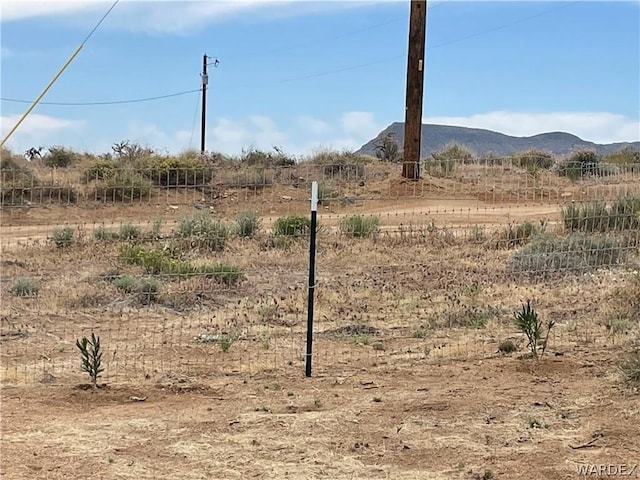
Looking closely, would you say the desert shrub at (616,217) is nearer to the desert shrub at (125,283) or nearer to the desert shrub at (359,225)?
the desert shrub at (359,225)

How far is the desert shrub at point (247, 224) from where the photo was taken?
1652 centimetres

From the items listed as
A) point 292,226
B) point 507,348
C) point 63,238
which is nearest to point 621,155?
point 292,226

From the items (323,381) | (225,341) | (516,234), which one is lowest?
(323,381)

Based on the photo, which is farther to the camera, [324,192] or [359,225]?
[324,192]

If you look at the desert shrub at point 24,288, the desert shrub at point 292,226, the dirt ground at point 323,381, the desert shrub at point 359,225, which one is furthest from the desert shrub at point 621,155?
the desert shrub at point 24,288

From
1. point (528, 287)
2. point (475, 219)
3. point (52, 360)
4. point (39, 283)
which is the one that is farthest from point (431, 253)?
point (52, 360)

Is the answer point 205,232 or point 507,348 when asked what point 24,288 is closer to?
point 205,232

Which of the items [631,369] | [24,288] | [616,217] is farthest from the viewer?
[24,288]

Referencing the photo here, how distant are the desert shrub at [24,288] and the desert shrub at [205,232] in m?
3.30

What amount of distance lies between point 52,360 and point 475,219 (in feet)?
44.1

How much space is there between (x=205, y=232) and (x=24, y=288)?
548 cm

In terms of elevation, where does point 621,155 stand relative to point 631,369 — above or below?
above

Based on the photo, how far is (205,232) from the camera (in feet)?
52.6

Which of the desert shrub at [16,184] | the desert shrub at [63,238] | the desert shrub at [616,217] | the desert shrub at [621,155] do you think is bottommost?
the desert shrub at [63,238]
